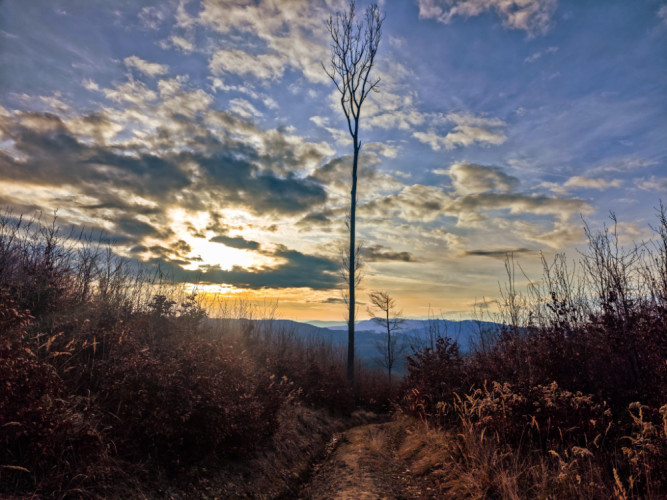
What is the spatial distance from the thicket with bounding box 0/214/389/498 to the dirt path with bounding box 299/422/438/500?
1559 mm

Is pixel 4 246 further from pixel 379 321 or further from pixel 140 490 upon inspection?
pixel 379 321

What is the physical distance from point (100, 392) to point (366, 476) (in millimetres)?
5004

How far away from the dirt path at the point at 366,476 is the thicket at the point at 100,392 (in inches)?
61.4

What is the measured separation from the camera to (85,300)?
972 centimetres

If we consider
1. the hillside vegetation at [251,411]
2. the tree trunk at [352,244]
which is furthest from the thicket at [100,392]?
the tree trunk at [352,244]

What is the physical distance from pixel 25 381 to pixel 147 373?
179 centimetres

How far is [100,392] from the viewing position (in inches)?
224

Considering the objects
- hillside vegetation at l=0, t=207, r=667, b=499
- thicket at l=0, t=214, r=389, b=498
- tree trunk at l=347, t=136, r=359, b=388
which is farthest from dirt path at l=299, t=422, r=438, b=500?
tree trunk at l=347, t=136, r=359, b=388

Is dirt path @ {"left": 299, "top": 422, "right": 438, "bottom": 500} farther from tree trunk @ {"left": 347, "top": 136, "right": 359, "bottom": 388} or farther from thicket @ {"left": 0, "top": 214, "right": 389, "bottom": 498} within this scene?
tree trunk @ {"left": 347, "top": 136, "right": 359, "bottom": 388}

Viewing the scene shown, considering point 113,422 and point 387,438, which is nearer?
point 113,422

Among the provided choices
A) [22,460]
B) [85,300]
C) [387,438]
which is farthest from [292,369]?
[22,460]

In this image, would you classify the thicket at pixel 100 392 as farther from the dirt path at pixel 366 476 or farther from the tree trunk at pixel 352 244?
the tree trunk at pixel 352 244

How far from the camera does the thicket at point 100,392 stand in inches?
166

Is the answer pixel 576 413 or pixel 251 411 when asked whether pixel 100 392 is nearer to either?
pixel 251 411
